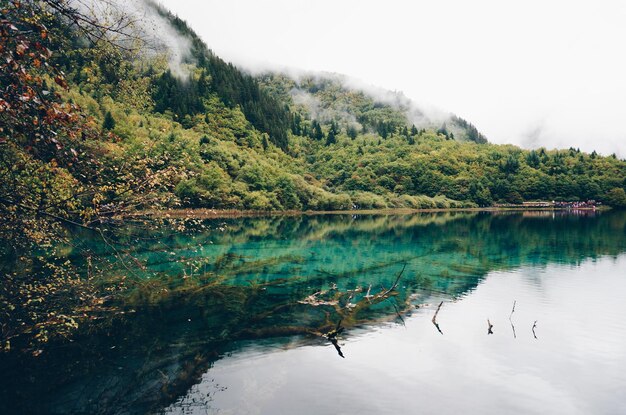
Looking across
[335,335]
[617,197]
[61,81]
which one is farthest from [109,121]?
[617,197]

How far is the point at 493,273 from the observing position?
35.8 m

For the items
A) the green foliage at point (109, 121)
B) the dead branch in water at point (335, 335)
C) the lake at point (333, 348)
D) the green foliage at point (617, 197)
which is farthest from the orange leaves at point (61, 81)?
the green foliage at point (617, 197)

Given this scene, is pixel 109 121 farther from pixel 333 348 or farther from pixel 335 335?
pixel 333 348

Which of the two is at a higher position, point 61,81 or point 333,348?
point 61,81

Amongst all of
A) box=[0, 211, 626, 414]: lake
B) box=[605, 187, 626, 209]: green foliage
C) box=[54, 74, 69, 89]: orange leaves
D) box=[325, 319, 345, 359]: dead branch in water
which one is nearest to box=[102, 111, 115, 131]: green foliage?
box=[0, 211, 626, 414]: lake

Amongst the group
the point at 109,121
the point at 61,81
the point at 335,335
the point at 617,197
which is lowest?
the point at 335,335

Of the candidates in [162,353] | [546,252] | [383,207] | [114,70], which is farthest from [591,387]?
[383,207]

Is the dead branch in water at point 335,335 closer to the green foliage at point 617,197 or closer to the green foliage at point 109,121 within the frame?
the green foliage at point 109,121

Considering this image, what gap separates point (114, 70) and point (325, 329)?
15.1 meters

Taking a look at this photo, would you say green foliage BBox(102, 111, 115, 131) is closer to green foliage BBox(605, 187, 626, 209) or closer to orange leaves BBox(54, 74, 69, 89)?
orange leaves BBox(54, 74, 69, 89)

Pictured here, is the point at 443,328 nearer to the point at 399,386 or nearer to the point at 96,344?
the point at 399,386

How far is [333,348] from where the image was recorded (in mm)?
18047

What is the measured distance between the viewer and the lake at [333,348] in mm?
13508

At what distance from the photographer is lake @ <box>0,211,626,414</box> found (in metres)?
13.5
